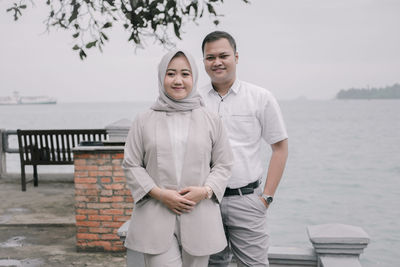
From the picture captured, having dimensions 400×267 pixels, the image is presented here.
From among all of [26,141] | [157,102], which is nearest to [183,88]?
[157,102]

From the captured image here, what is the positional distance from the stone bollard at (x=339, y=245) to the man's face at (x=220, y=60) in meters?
1.57

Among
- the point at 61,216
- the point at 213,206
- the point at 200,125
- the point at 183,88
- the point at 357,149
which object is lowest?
the point at 357,149

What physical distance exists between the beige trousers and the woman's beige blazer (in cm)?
4

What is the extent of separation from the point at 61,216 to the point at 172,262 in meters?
4.86

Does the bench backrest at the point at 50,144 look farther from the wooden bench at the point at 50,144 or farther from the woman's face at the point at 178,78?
the woman's face at the point at 178,78

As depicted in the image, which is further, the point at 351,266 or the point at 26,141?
the point at 26,141

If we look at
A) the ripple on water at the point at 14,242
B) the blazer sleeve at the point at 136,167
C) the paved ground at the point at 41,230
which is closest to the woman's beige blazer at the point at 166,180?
the blazer sleeve at the point at 136,167

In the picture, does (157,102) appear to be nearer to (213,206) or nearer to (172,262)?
(213,206)

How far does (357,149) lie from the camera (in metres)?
57.8

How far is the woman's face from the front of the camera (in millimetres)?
2383

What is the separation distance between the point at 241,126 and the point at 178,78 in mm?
579

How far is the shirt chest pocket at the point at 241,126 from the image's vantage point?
2721mm

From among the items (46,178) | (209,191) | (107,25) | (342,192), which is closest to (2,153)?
(46,178)

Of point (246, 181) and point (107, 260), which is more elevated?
point (246, 181)
